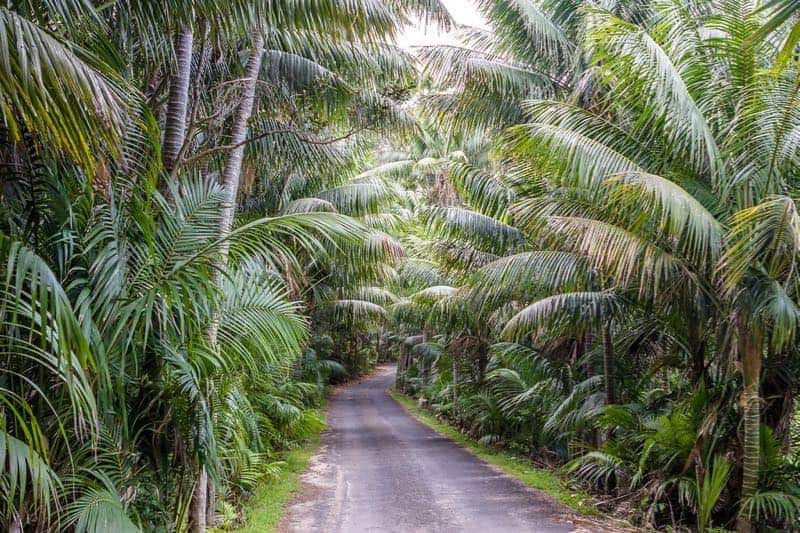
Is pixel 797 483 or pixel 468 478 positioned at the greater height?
pixel 797 483

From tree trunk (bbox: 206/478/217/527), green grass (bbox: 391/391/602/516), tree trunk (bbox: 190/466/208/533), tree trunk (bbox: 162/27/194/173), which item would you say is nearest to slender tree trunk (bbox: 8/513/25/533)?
tree trunk (bbox: 190/466/208/533)

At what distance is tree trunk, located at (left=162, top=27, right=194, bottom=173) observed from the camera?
19.0ft

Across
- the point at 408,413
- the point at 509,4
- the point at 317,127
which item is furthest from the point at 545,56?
the point at 408,413

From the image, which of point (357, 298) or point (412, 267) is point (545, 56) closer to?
point (412, 267)

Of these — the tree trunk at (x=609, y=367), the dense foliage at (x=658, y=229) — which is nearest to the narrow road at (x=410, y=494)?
the dense foliage at (x=658, y=229)

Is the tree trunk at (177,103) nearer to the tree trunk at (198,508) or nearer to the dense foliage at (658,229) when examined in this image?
the tree trunk at (198,508)

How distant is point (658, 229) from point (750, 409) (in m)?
2.10

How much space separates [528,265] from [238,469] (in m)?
4.93

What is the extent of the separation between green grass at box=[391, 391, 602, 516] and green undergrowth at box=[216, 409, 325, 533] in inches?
152

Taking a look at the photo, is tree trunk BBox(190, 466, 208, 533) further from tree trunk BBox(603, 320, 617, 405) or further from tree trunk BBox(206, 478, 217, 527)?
tree trunk BBox(603, 320, 617, 405)

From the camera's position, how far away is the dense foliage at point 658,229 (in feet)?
20.6

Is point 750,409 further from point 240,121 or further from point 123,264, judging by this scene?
point 240,121

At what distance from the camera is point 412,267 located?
62.6 ft

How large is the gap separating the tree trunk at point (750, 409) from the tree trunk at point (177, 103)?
598cm
